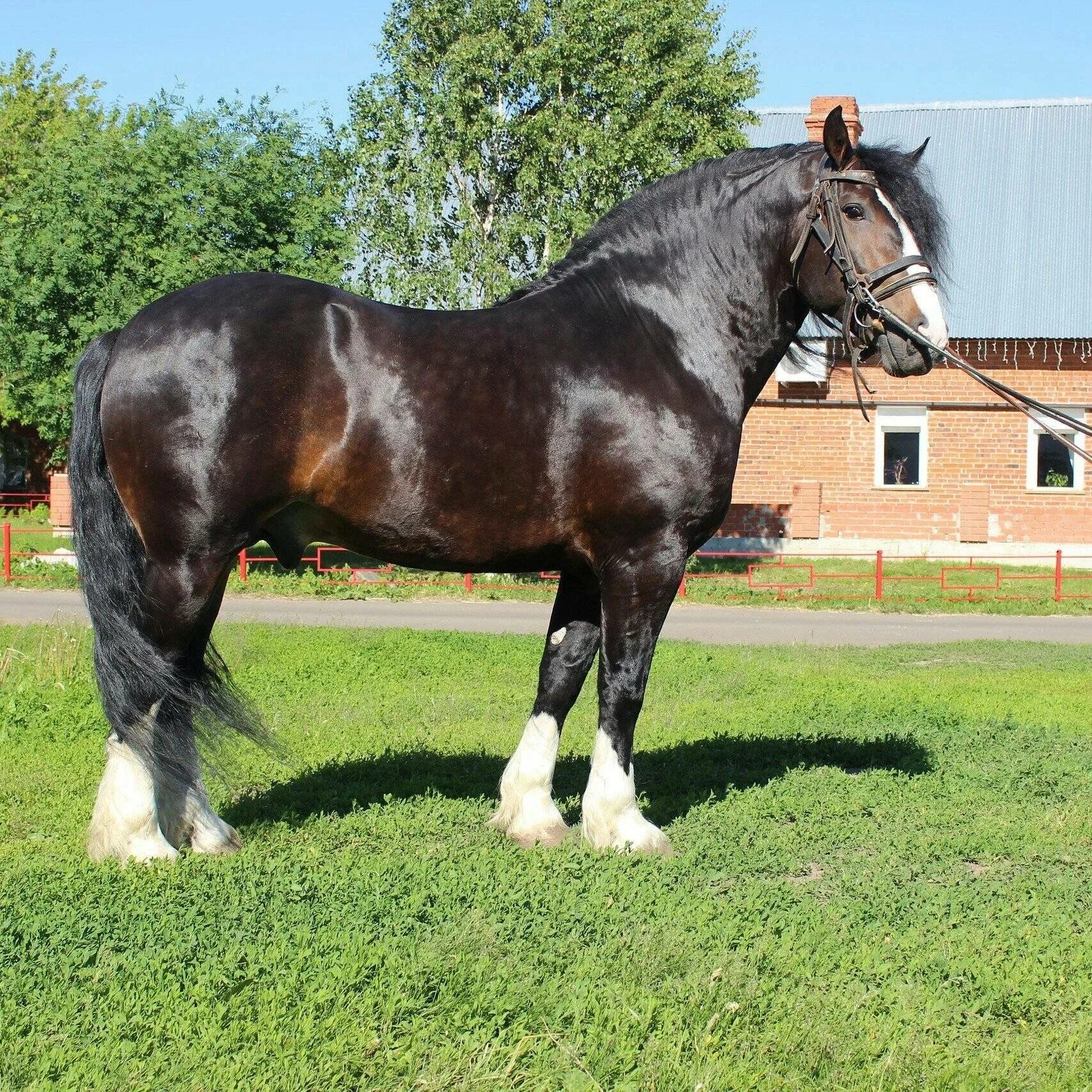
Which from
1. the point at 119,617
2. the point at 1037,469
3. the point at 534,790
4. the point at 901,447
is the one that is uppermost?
the point at 901,447

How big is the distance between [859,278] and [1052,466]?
20328 millimetres

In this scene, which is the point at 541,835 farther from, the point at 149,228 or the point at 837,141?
the point at 149,228

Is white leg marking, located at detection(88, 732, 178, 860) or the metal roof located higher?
the metal roof

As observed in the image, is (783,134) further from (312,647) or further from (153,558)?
(153,558)

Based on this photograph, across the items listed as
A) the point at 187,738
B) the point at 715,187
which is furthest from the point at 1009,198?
the point at 187,738

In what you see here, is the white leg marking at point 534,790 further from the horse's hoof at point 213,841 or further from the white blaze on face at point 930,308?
the white blaze on face at point 930,308

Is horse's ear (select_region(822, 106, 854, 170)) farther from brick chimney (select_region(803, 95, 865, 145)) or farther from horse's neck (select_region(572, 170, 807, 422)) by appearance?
brick chimney (select_region(803, 95, 865, 145))

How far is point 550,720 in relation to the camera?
17.0 feet

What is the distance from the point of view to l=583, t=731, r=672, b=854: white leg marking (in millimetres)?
4957

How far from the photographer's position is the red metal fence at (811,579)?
1759 cm

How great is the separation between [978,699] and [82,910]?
6.80 metres

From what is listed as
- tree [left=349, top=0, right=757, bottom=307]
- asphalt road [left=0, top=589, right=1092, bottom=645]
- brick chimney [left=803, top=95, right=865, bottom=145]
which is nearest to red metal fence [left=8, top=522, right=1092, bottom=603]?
asphalt road [left=0, top=589, right=1092, bottom=645]

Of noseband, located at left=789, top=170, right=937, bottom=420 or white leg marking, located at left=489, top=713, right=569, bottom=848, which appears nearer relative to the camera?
noseband, located at left=789, top=170, right=937, bottom=420

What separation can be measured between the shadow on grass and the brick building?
1586 centimetres
